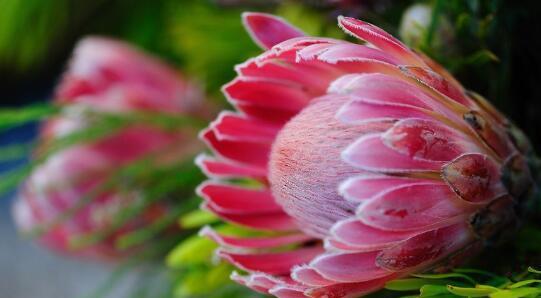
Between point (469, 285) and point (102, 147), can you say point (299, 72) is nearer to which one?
point (469, 285)

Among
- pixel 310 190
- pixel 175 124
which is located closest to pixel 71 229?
pixel 175 124

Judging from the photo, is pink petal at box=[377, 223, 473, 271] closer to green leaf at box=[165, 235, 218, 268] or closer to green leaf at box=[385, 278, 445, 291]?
green leaf at box=[385, 278, 445, 291]

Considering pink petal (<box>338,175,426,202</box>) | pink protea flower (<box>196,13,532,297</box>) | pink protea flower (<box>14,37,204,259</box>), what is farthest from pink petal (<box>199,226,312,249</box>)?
pink protea flower (<box>14,37,204,259</box>)

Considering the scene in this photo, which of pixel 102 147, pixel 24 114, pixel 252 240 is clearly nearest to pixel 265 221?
pixel 252 240

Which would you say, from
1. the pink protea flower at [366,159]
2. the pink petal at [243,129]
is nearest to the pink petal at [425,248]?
the pink protea flower at [366,159]

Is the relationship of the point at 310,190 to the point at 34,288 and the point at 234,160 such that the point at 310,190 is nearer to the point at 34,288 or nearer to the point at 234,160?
the point at 234,160

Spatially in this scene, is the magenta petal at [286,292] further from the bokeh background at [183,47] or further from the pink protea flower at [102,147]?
the pink protea flower at [102,147]

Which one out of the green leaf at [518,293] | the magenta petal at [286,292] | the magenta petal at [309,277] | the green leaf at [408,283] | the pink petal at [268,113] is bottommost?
the green leaf at [408,283]
